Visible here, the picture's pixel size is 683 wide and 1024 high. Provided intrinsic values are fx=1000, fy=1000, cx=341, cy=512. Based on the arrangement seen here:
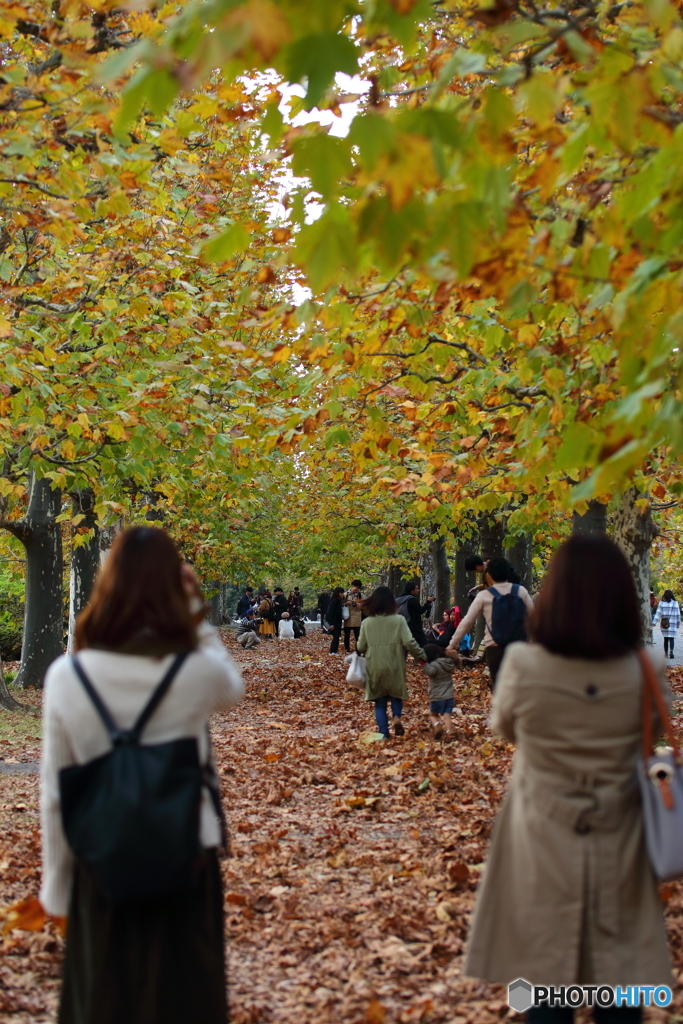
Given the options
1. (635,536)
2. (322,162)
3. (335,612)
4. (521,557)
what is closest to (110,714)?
(322,162)

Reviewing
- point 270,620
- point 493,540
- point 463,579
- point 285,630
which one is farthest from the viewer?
point 270,620

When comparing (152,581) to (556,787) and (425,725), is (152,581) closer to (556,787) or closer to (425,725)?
(556,787)

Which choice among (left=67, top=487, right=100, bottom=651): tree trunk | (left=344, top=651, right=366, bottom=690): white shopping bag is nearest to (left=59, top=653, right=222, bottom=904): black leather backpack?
(left=344, top=651, right=366, bottom=690): white shopping bag

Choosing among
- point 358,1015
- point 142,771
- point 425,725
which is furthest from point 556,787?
point 425,725

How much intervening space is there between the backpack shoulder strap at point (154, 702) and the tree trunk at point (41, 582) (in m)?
14.3

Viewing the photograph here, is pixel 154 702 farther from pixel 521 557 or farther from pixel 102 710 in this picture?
pixel 521 557

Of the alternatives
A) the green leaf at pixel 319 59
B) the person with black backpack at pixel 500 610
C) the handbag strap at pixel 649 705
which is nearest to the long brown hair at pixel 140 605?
the green leaf at pixel 319 59

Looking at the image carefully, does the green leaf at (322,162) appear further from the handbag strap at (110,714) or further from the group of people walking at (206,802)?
the handbag strap at (110,714)

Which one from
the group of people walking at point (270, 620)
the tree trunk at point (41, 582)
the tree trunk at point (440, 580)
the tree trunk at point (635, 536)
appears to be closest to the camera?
the tree trunk at point (635, 536)

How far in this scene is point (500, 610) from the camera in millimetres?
10406

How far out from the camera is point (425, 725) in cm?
1341

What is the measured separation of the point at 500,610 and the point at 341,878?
428cm

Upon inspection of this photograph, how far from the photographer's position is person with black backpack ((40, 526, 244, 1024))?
110 inches

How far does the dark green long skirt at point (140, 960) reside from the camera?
2.93m
